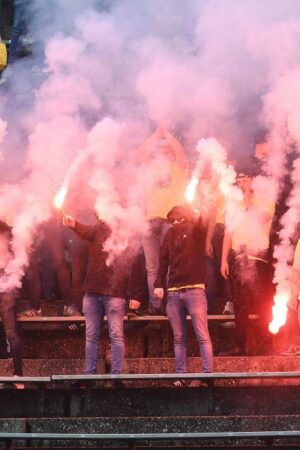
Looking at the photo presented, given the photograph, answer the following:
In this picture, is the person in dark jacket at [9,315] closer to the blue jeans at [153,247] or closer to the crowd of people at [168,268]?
the crowd of people at [168,268]

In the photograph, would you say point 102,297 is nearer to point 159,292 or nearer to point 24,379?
point 159,292

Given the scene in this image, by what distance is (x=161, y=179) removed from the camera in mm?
11305

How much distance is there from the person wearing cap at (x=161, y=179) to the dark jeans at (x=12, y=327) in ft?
5.38

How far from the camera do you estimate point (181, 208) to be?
33.6ft

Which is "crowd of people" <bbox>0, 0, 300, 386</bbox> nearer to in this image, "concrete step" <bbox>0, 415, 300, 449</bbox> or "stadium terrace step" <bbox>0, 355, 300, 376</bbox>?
"stadium terrace step" <bbox>0, 355, 300, 376</bbox>

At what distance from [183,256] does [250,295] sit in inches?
34.7

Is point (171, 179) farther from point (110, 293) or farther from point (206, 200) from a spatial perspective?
point (110, 293)

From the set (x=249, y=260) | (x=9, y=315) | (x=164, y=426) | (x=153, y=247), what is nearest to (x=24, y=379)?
(x=9, y=315)

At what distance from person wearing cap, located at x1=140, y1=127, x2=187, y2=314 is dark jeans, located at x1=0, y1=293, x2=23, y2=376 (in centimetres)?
164

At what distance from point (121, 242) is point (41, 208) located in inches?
52.5

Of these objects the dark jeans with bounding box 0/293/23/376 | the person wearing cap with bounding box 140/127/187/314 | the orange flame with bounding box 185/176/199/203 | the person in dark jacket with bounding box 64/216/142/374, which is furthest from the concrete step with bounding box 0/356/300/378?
the orange flame with bounding box 185/176/199/203

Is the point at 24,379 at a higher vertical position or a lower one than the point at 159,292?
lower

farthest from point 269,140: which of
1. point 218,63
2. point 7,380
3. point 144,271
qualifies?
point 7,380

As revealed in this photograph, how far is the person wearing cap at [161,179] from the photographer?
10.9 metres
